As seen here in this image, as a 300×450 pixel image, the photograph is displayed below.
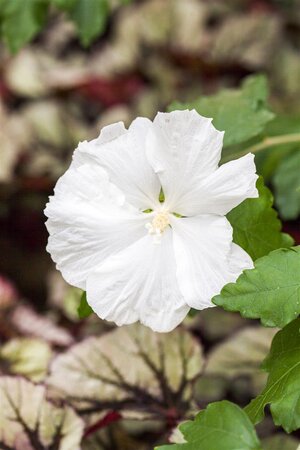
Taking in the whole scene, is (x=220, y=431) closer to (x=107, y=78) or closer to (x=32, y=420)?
(x=32, y=420)

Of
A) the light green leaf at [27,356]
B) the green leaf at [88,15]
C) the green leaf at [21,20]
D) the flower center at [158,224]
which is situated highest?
the green leaf at [21,20]

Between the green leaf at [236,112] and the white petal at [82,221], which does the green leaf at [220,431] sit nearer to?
the white petal at [82,221]

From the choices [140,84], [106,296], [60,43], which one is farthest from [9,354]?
[60,43]

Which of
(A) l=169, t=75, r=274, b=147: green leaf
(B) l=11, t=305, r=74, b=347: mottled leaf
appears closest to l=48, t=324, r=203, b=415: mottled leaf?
(B) l=11, t=305, r=74, b=347: mottled leaf

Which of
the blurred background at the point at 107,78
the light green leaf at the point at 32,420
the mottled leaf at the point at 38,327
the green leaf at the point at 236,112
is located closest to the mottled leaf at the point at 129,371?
the light green leaf at the point at 32,420

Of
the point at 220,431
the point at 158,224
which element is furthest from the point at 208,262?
the point at 220,431
